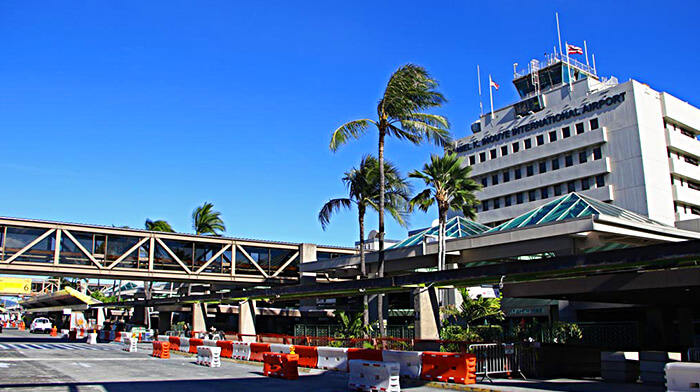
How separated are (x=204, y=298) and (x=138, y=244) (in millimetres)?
7933

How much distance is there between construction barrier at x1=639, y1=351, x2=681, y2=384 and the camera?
18.4 meters

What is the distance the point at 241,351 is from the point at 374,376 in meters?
13.8

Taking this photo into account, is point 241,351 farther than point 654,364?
Yes

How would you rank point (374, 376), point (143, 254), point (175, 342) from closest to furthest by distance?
point (374, 376) → point (175, 342) → point (143, 254)

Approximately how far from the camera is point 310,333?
39.8 metres

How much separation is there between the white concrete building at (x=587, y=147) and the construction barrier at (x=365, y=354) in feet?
140

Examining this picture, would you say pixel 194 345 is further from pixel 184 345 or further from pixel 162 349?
pixel 162 349

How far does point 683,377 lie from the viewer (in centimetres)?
1416

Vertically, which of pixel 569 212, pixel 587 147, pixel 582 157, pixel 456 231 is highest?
pixel 587 147

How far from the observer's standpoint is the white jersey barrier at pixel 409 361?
2069cm

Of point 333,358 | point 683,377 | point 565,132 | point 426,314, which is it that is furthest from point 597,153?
point 683,377

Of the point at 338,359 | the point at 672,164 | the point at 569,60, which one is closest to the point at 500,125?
the point at 569,60

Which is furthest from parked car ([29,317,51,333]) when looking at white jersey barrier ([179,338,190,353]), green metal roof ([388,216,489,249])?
green metal roof ([388,216,489,249])

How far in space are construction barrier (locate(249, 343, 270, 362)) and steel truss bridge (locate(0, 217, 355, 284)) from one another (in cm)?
2060
